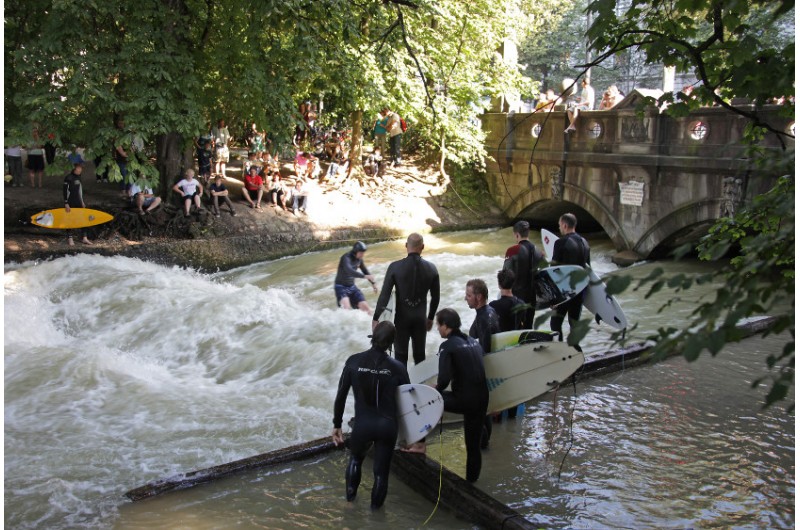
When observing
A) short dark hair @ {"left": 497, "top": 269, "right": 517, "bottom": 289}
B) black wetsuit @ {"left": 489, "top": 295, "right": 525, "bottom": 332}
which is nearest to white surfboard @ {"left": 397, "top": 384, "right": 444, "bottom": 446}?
black wetsuit @ {"left": 489, "top": 295, "right": 525, "bottom": 332}

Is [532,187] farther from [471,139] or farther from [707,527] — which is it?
[707,527]

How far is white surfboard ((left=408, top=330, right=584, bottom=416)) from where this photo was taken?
22.4 feet

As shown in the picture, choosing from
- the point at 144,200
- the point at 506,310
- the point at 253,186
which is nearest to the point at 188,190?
the point at 144,200

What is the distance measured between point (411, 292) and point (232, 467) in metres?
2.63

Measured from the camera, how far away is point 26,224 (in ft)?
58.6

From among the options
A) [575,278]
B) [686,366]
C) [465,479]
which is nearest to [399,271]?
[465,479]

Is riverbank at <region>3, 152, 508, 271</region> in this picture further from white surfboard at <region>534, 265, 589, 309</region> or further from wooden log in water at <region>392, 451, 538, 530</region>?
wooden log in water at <region>392, 451, 538, 530</region>

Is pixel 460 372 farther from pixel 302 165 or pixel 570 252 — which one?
pixel 302 165

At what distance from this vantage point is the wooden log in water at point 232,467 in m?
6.77

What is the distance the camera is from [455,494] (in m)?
6.43

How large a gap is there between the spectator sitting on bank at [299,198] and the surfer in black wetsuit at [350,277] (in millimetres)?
9215

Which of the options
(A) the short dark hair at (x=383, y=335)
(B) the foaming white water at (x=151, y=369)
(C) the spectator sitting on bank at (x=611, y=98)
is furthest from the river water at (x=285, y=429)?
(C) the spectator sitting on bank at (x=611, y=98)

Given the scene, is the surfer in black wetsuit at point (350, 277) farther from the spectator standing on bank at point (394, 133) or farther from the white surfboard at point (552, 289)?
→ the spectator standing on bank at point (394, 133)

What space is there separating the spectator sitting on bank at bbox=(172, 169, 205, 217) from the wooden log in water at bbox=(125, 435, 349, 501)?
41.5ft
